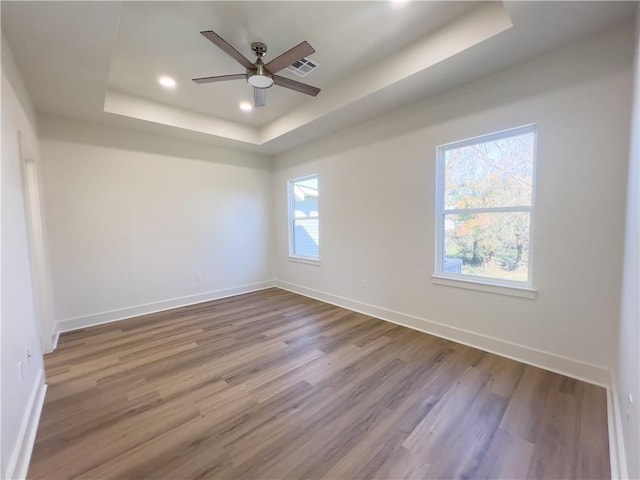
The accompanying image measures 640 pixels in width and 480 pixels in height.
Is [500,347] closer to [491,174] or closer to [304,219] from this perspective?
[491,174]

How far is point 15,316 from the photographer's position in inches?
66.1

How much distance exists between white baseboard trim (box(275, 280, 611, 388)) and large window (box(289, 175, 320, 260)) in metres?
1.30

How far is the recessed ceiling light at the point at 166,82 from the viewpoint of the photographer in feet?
10.0

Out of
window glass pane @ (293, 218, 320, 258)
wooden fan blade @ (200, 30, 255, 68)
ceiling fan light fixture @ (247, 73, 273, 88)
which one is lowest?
window glass pane @ (293, 218, 320, 258)

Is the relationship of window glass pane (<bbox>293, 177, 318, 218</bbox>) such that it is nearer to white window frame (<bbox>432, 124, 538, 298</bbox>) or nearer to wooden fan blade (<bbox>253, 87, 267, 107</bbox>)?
wooden fan blade (<bbox>253, 87, 267, 107</bbox>)

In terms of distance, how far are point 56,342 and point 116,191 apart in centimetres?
196

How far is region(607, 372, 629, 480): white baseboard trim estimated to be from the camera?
138 cm

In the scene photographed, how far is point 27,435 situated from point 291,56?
3.12 metres

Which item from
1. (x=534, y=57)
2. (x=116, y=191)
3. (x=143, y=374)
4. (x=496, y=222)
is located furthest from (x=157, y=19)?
(x=496, y=222)

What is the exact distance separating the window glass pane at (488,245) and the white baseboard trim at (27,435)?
3509 mm

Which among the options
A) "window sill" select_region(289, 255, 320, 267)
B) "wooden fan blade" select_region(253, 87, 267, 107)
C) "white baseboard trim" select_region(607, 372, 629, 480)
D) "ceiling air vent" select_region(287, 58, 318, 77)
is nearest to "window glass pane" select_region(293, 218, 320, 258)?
"window sill" select_region(289, 255, 320, 267)

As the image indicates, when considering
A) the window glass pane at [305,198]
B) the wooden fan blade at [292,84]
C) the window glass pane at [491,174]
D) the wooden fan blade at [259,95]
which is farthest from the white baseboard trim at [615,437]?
the window glass pane at [305,198]

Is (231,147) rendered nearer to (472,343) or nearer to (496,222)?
(496,222)

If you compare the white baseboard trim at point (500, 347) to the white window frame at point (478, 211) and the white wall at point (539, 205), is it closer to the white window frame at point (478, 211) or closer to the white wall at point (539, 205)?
the white wall at point (539, 205)
